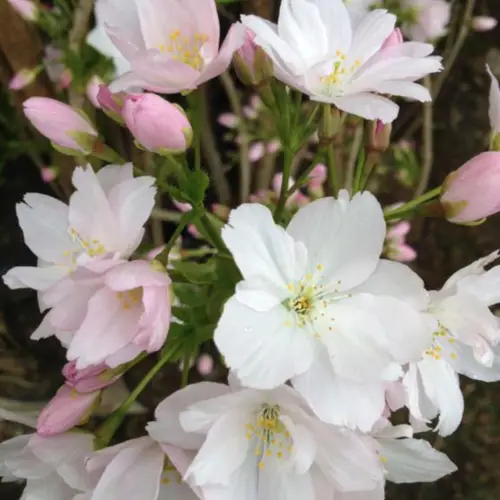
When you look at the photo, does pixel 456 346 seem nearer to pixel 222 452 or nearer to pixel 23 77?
pixel 222 452

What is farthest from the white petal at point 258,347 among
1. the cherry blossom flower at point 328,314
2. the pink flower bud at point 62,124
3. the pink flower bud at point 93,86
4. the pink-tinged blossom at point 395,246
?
the pink-tinged blossom at point 395,246

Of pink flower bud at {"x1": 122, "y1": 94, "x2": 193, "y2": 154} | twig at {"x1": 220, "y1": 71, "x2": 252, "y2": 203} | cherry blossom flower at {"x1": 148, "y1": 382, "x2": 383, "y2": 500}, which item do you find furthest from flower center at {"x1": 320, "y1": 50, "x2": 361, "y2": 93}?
twig at {"x1": 220, "y1": 71, "x2": 252, "y2": 203}

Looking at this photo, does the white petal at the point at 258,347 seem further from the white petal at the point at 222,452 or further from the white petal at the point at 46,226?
the white petal at the point at 46,226

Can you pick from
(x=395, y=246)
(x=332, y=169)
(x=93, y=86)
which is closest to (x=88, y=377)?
(x=332, y=169)

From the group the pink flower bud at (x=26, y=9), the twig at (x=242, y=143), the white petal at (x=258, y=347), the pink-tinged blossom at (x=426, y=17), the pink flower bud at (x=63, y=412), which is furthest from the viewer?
the twig at (x=242, y=143)

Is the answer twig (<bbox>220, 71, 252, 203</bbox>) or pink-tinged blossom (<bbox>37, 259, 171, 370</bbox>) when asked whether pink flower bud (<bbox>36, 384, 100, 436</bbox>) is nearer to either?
pink-tinged blossom (<bbox>37, 259, 171, 370</bbox>)

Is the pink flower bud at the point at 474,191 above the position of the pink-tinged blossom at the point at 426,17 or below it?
above
